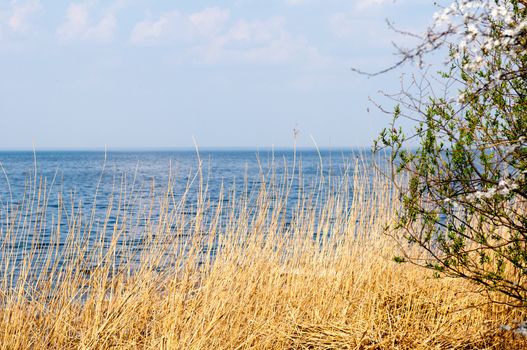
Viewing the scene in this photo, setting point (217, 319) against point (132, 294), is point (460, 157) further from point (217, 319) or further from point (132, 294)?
point (132, 294)

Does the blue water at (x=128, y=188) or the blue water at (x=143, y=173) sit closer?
the blue water at (x=128, y=188)

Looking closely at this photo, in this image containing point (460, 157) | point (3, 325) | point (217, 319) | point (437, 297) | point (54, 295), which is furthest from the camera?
point (437, 297)

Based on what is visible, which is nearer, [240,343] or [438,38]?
[438,38]

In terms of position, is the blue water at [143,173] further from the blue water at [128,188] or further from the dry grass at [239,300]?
the dry grass at [239,300]

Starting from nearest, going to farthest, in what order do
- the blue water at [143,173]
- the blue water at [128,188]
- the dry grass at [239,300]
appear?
the dry grass at [239,300] < the blue water at [128,188] < the blue water at [143,173]

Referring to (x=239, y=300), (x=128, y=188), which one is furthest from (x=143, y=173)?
(x=239, y=300)

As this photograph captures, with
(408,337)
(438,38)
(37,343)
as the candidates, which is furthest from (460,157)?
(37,343)

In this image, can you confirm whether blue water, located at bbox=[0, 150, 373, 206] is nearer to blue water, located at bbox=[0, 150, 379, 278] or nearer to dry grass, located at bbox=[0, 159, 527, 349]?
blue water, located at bbox=[0, 150, 379, 278]

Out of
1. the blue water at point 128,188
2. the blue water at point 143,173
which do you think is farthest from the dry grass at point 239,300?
the blue water at point 143,173

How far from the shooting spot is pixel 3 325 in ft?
12.2

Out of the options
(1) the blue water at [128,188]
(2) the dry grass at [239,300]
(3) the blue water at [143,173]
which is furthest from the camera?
(3) the blue water at [143,173]

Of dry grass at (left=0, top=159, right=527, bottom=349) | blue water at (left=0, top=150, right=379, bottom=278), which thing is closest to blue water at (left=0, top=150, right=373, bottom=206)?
blue water at (left=0, top=150, right=379, bottom=278)

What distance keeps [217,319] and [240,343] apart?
1.19 feet

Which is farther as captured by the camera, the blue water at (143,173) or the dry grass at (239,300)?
the blue water at (143,173)
